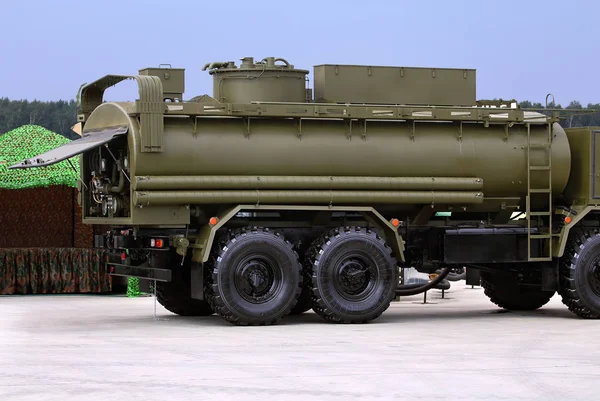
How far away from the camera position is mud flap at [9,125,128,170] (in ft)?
57.4

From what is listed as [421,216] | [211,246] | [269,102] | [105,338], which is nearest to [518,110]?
[421,216]

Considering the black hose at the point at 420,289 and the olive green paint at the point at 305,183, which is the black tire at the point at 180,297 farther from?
the black hose at the point at 420,289

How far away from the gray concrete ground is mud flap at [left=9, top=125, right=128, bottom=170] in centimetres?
229

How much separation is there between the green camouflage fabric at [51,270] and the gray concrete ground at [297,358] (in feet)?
11.5

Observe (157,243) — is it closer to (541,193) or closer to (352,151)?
(352,151)

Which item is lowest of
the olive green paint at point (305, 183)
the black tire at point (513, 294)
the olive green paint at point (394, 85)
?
the black tire at point (513, 294)

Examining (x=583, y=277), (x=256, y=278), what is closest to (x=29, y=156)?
(x=256, y=278)

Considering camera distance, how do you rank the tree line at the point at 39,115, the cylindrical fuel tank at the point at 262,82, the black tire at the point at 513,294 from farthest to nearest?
1. the tree line at the point at 39,115
2. the black tire at the point at 513,294
3. the cylindrical fuel tank at the point at 262,82

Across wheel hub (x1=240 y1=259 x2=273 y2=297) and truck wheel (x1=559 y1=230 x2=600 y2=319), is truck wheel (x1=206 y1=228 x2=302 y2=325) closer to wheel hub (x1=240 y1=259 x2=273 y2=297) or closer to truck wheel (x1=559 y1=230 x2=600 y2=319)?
wheel hub (x1=240 y1=259 x2=273 y2=297)

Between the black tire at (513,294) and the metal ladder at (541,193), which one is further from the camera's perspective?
the black tire at (513,294)

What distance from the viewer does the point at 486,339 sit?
53.0 ft

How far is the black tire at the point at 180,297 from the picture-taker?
19.3 metres

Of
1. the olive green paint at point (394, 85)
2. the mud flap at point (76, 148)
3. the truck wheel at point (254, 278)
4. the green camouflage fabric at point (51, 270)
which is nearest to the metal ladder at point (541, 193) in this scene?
the olive green paint at point (394, 85)

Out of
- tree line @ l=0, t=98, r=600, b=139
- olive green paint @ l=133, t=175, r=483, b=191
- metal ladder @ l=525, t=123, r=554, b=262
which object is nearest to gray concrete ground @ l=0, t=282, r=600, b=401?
metal ladder @ l=525, t=123, r=554, b=262
